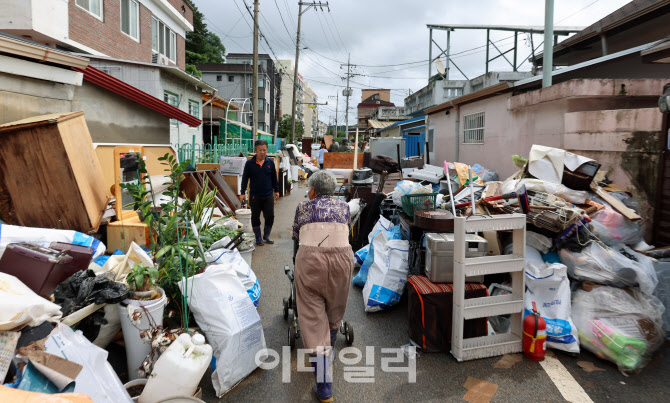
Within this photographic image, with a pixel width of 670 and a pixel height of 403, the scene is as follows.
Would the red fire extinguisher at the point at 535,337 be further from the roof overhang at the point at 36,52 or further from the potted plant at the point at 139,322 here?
the roof overhang at the point at 36,52

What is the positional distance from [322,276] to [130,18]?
14263 mm

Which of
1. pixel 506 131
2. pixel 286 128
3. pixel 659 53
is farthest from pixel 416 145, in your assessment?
pixel 286 128

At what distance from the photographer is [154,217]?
4141mm

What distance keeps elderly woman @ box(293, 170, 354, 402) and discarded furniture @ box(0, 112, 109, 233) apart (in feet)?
9.85

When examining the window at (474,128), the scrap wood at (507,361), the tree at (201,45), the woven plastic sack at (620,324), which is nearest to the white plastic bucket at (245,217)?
the scrap wood at (507,361)

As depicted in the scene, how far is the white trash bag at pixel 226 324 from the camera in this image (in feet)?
10.6

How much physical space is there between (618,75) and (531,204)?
21.6 feet

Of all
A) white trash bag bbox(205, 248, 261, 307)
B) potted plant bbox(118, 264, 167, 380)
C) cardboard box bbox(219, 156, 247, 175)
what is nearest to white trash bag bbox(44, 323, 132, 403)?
potted plant bbox(118, 264, 167, 380)

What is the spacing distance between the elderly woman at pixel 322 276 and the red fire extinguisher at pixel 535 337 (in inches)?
66.9

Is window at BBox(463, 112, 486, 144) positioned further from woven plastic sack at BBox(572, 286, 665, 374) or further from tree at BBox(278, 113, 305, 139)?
tree at BBox(278, 113, 305, 139)

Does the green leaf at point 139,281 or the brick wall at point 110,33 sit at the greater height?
the brick wall at point 110,33

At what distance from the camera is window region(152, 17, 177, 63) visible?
16.1 m

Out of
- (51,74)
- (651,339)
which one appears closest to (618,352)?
(651,339)

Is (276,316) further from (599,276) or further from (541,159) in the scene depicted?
(541,159)
